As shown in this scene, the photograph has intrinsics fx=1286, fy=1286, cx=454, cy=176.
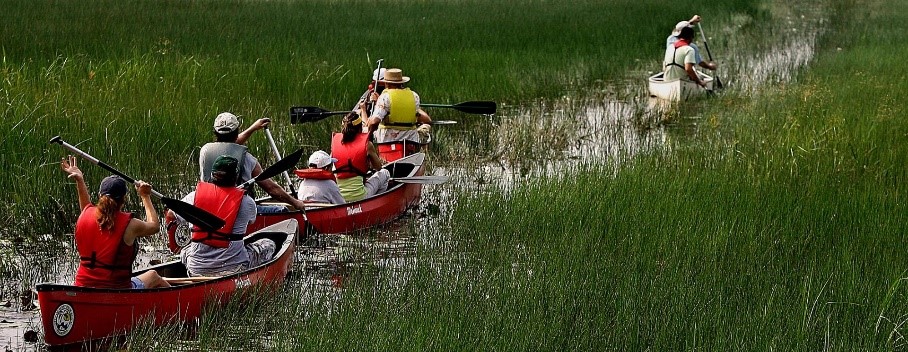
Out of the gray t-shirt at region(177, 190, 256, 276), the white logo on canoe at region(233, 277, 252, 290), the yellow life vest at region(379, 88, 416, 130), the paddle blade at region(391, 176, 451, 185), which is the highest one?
the yellow life vest at region(379, 88, 416, 130)

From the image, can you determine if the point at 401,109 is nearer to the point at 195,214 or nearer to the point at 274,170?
the point at 274,170

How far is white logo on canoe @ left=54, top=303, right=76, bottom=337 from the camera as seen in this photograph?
733cm

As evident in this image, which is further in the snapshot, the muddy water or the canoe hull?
the canoe hull

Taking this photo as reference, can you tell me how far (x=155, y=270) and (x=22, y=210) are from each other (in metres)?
2.50

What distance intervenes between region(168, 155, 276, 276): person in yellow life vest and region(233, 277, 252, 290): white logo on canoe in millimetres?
304

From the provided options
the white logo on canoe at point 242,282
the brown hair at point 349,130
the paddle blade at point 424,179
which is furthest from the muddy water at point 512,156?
the brown hair at point 349,130

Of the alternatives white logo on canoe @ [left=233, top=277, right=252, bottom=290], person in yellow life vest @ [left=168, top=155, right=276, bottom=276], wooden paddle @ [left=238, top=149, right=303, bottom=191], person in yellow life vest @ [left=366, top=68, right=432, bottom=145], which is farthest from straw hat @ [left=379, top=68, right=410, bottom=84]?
white logo on canoe @ [left=233, top=277, right=252, bottom=290]

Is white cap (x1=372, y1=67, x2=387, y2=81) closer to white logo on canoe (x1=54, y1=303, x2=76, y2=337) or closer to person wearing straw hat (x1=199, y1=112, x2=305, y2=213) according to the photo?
person wearing straw hat (x1=199, y1=112, x2=305, y2=213)

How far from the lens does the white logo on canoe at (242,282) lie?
8531mm

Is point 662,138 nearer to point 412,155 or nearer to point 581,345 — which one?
point 412,155

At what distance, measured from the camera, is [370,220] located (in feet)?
38.2

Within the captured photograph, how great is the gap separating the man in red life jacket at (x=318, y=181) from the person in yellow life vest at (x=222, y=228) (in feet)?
8.11

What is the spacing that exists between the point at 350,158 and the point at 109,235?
4584 mm

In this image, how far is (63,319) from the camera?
7.38 metres
